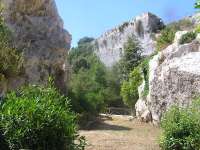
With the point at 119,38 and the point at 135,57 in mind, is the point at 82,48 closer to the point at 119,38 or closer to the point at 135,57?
the point at 119,38

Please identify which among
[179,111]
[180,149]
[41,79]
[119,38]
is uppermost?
[119,38]

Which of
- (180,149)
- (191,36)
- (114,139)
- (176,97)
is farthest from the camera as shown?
(191,36)

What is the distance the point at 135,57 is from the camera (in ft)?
158

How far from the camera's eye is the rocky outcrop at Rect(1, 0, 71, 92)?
61.9ft

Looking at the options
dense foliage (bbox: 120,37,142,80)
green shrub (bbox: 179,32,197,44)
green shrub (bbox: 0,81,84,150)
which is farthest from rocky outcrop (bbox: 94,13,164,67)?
green shrub (bbox: 0,81,84,150)

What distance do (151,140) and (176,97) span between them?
2.13 metres

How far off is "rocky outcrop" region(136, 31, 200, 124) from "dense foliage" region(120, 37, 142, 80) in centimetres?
2605

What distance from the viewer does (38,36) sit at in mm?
19547

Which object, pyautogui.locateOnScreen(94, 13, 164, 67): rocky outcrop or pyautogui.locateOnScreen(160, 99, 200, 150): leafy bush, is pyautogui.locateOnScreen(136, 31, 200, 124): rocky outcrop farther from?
pyautogui.locateOnScreen(94, 13, 164, 67): rocky outcrop

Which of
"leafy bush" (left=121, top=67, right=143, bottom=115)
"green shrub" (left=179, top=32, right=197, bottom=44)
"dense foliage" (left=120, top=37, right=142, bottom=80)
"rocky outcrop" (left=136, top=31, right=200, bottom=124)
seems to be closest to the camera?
"rocky outcrop" (left=136, top=31, right=200, bottom=124)

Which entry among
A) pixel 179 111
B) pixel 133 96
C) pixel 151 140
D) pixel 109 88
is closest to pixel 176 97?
pixel 151 140

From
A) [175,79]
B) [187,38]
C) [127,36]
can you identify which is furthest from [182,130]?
[127,36]

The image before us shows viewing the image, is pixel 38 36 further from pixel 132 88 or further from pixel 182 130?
pixel 132 88

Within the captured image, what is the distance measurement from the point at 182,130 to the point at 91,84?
89.6 feet
